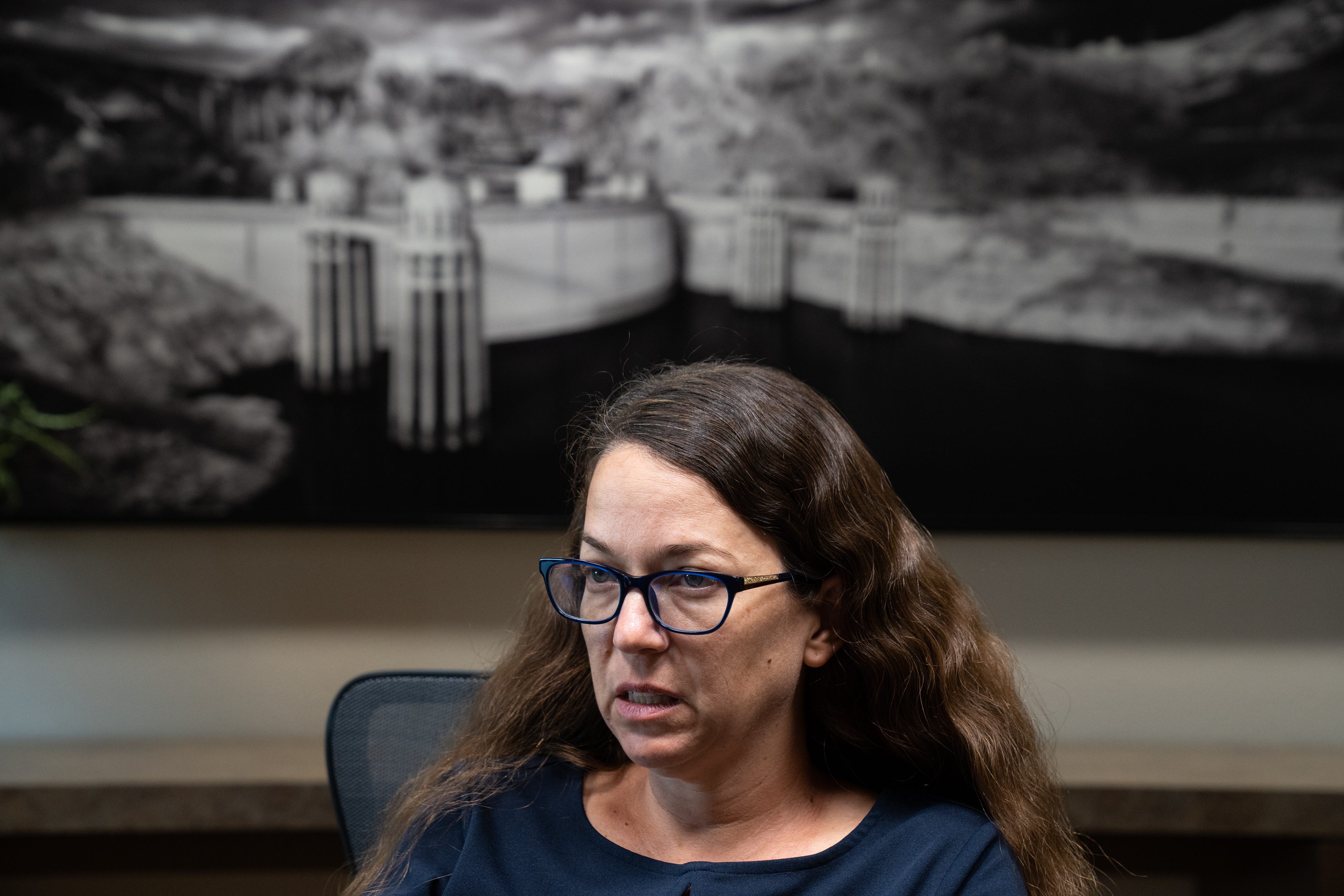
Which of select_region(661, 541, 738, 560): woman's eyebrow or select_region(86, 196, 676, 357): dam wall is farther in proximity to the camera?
select_region(86, 196, 676, 357): dam wall

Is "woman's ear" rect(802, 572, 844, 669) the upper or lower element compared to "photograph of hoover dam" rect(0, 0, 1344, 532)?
lower

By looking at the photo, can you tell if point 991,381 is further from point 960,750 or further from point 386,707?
point 386,707

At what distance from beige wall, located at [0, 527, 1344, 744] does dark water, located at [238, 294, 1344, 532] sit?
105 millimetres

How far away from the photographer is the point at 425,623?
2.51 m

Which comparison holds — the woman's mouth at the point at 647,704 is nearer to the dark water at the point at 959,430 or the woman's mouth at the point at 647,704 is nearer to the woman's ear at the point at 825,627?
the woman's ear at the point at 825,627

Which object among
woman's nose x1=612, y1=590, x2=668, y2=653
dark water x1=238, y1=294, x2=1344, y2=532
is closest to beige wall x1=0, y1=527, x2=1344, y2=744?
dark water x1=238, y1=294, x2=1344, y2=532

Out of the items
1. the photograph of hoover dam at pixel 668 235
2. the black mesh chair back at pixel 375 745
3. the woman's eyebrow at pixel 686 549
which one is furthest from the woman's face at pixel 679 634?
the photograph of hoover dam at pixel 668 235

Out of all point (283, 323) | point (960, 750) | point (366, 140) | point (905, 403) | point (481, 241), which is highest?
point (366, 140)

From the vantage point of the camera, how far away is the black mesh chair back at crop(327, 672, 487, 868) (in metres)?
1.51

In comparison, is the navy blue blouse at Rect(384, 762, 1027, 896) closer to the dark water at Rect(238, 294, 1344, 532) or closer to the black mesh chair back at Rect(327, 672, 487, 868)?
the black mesh chair back at Rect(327, 672, 487, 868)

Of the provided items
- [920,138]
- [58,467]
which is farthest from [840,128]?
[58,467]

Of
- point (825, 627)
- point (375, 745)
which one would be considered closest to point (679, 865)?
point (825, 627)

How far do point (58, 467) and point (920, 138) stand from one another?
214cm

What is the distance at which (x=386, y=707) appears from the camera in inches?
59.7
